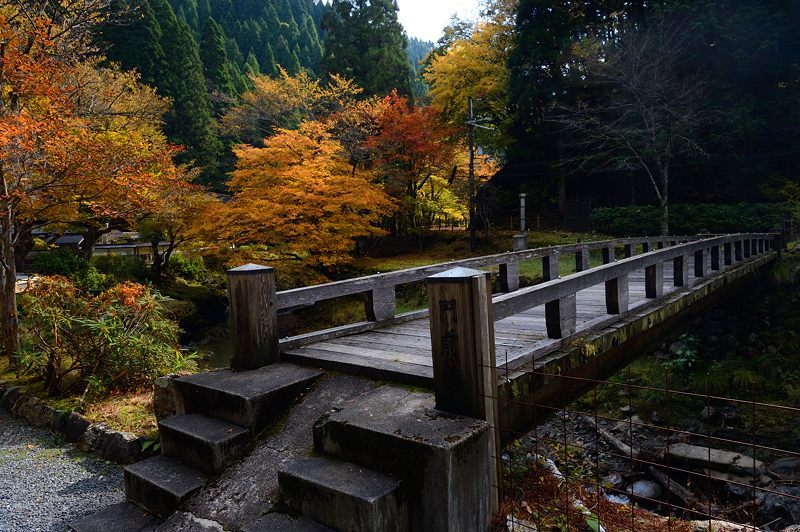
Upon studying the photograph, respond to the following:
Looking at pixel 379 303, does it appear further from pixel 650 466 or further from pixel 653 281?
pixel 650 466

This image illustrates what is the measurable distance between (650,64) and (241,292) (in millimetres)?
18479

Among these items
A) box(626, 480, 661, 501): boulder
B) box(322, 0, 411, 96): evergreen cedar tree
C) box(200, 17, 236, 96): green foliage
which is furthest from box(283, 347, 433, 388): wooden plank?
box(200, 17, 236, 96): green foliage

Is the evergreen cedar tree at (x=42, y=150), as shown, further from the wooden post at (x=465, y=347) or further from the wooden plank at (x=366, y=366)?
the wooden post at (x=465, y=347)

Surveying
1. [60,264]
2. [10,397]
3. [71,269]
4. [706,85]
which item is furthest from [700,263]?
[60,264]

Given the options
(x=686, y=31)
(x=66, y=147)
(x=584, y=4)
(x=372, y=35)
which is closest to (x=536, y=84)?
(x=584, y=4)

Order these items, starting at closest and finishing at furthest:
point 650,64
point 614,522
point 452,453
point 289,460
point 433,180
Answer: point 452,453 < point 289,460 < point 614,522 < point 650,64 < point 433,180

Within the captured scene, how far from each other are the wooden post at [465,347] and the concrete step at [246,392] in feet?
3.79

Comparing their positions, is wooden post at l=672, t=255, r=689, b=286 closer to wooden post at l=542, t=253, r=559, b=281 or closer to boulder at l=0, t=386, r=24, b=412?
wooden post at l=542, t=253, r=559, b=281

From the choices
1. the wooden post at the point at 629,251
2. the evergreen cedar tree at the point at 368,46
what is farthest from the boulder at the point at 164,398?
the evergreen cedar tree at the point at 368,46

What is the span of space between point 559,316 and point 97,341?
16.0 feet

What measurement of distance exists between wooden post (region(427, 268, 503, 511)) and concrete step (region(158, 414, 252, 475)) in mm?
1330

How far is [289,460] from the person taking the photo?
281cm

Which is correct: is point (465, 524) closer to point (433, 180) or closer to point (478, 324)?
point (478, 324)

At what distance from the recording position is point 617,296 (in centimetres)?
493
